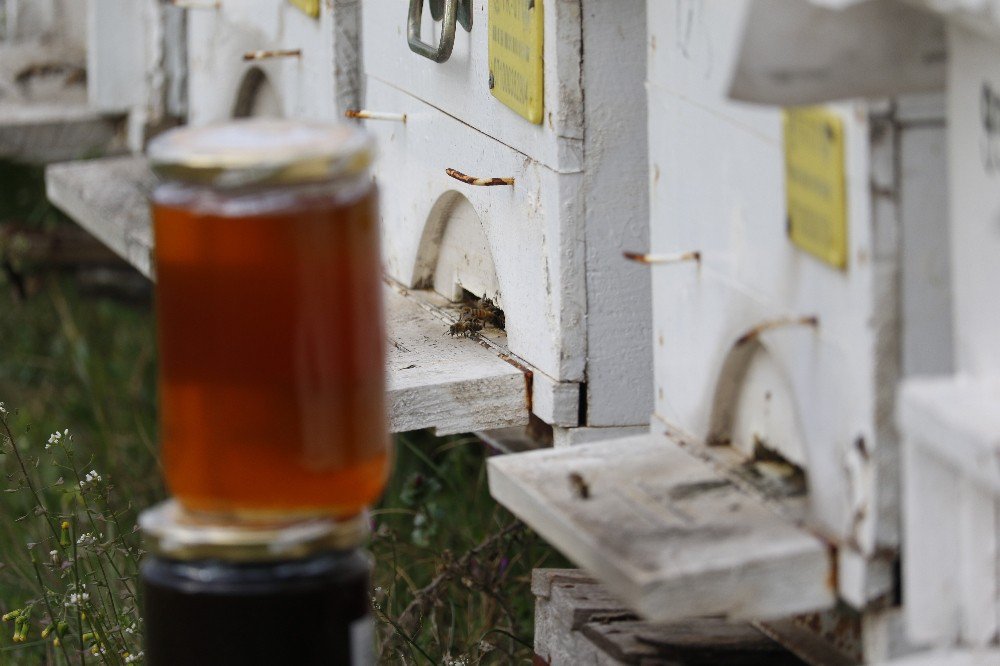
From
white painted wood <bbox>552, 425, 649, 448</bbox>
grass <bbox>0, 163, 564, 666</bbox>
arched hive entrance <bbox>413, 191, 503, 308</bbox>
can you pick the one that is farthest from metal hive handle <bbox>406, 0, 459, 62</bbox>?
grass <bbox>0, 163, 564, 666</bbox>

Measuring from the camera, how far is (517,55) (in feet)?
9.67

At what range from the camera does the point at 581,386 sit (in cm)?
302

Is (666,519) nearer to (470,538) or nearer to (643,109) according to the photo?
(643,109)

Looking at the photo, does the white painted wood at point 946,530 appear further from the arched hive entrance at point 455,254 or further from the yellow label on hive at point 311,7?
the yellow label on hive at point 311,7

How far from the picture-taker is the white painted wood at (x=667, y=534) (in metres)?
1.96

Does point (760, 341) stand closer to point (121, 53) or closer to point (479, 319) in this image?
point (479, 319)

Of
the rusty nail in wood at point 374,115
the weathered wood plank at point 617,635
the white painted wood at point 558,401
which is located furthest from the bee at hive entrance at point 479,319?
the weathered wood plank at point 617,635

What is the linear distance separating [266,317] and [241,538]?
273 millimetres

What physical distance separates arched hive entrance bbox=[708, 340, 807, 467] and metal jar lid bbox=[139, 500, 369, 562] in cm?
62

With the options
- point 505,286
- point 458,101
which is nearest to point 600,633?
point 505,286

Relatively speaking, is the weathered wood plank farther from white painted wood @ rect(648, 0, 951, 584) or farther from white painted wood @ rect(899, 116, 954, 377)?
white painted wood @ rect(899, 116, 954, 377)

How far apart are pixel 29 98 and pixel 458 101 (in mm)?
2937

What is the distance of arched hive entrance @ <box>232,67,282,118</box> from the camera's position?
451 cm

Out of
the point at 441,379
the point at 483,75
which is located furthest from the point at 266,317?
the point at 483,75
